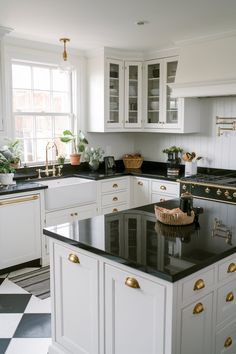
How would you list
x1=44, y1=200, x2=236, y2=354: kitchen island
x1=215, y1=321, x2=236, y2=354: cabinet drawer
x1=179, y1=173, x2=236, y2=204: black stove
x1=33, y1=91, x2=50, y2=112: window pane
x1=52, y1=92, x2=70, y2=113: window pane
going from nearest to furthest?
x1=44, y1=200, x2=236, y2=354: kitchen island, x1=215, y1=321, x2=236, y2=354: cabinet drawer, x1=179, y1=173, x2=236, y2=204: black stove, x1=33, y1=91, x2=50, y2=112: window pane, x1=52, y1=92, x2=70, y2=113: window pane

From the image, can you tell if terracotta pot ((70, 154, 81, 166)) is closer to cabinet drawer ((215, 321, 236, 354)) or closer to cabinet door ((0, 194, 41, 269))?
cabinet door ((0, 194, 41, 269))

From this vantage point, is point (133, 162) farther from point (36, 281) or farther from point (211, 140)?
point (36, 281)

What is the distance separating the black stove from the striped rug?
→ 1.83 m

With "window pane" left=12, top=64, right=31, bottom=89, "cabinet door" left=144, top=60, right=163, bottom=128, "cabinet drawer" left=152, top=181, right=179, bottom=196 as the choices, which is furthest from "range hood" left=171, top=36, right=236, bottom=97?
"window pane" left=12, top=64, right=31, bottom=89

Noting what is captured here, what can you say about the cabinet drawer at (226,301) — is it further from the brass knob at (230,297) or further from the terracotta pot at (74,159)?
the terracotta pot at (74,159)

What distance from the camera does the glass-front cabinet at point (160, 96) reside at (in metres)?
4.96

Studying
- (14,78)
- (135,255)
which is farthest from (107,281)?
(14,78)

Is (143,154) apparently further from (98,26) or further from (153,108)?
(98,26)

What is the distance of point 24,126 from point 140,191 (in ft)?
5.55

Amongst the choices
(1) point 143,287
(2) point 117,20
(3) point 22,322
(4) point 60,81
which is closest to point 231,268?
(1) point 143,287

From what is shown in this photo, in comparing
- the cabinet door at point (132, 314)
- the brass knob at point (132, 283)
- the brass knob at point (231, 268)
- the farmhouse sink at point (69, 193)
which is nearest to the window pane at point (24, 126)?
the farmhouse sink at point (69, 193)

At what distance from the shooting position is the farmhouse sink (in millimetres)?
4238

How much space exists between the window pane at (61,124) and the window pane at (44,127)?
111 mm

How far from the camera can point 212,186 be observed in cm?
419
